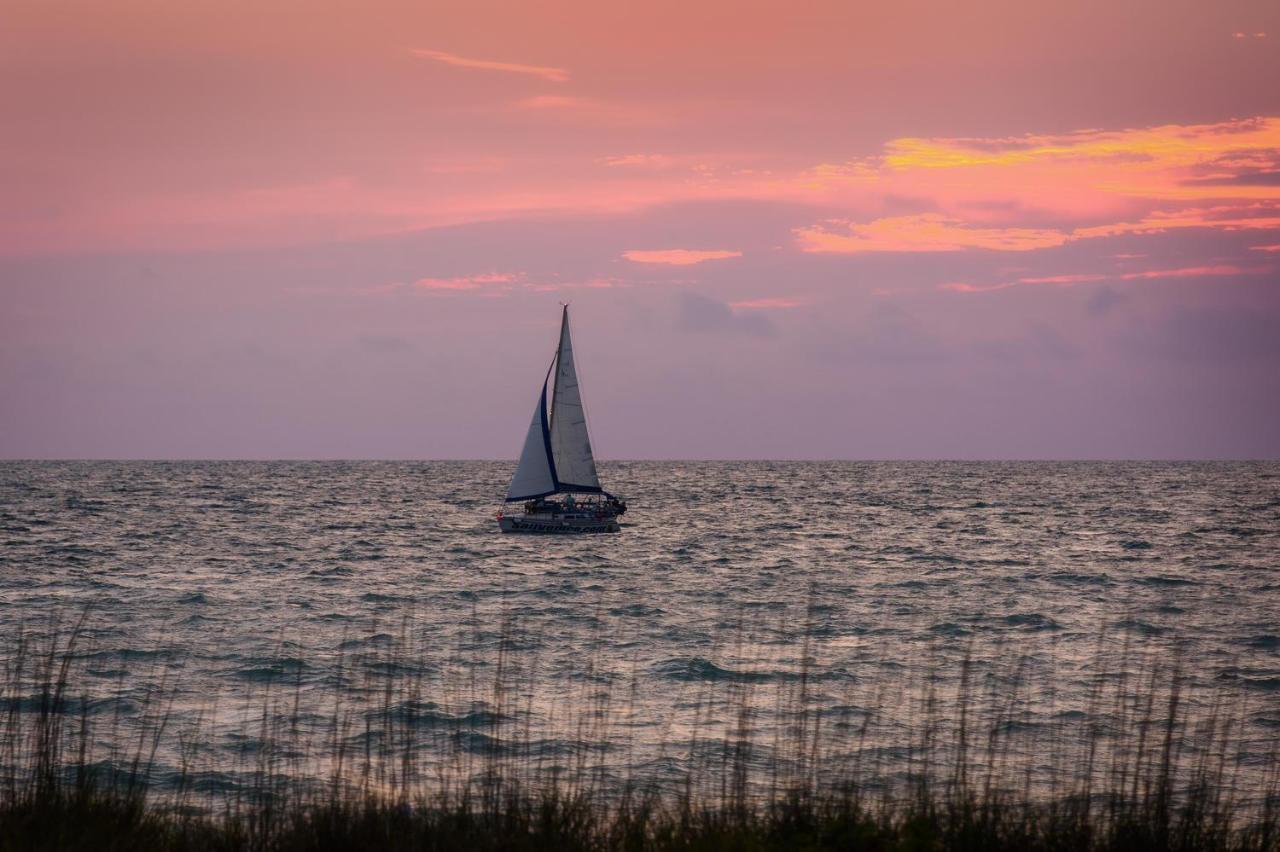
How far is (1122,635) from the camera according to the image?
30266mm

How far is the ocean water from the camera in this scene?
1806cm

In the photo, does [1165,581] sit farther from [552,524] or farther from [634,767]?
[634,767]

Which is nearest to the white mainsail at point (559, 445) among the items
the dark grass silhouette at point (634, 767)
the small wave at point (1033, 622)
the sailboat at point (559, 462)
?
the sailboat at point (559, 462)

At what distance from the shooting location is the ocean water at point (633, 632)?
1806 cm

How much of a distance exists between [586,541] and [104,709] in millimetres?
51439

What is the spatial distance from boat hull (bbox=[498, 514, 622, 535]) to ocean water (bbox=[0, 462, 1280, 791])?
108 centimetres

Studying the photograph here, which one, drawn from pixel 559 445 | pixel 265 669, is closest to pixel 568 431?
pixel 559 445

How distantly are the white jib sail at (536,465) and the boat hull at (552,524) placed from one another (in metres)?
1.42

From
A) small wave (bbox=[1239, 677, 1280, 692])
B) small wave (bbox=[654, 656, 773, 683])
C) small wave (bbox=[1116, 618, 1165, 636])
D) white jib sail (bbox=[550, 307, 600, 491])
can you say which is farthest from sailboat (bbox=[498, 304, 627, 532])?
small wave (bbox=[1239, 677, 1280, 692])

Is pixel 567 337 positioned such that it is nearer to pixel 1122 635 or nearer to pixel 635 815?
pixel 1122 635

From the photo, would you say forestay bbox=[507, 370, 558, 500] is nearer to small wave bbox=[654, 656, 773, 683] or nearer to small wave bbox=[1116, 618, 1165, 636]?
small wave bbox=[1116, 618, 1165, 636]

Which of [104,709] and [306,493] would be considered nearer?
Answer: [104,709]

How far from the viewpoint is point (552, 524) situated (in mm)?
70312

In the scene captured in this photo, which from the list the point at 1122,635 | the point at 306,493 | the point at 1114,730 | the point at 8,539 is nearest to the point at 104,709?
the point at 1114,730
